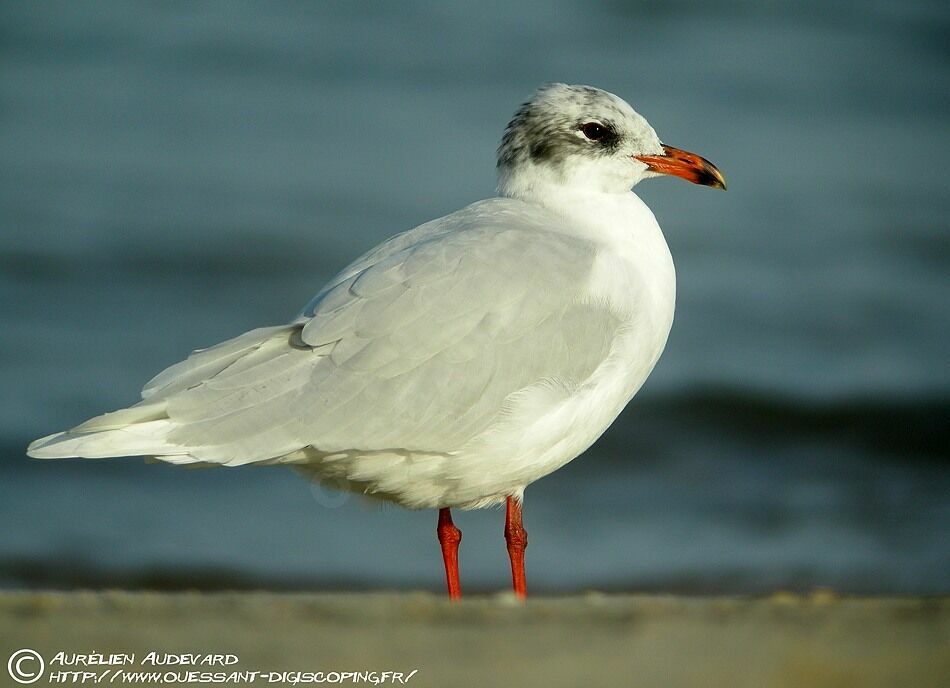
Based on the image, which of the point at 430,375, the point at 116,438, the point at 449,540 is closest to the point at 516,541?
the point at 449,540

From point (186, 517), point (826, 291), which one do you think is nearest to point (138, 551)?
point (186, 517)

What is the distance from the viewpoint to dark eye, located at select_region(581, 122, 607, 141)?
6.20 m

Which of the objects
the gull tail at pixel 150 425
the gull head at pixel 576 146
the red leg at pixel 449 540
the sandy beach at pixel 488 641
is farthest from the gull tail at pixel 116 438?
the gull head at pixel 576 146

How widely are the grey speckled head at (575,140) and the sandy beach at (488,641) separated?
7.88 ft

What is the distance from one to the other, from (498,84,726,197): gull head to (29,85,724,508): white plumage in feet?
1.74

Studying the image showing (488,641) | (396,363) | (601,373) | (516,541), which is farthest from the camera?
(516,541)

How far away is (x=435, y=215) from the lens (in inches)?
466

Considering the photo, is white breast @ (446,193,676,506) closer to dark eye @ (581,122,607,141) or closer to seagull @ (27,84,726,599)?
seagull @ (27,84,726,599)

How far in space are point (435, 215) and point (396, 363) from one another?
669cm

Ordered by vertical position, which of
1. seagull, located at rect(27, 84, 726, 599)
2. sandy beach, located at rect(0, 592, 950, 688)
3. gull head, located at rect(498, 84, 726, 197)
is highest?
gull head, located at rect(498, 84, 726, 197)

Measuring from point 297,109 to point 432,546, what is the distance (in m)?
7.97

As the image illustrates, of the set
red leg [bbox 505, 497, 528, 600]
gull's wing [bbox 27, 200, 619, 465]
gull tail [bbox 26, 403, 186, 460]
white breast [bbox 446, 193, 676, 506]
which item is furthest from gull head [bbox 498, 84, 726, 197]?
gull tail [bbox 26, 403, 186, 460]

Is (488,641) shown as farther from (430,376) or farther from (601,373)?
(601,373)

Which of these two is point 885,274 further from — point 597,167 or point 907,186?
point 597,167
